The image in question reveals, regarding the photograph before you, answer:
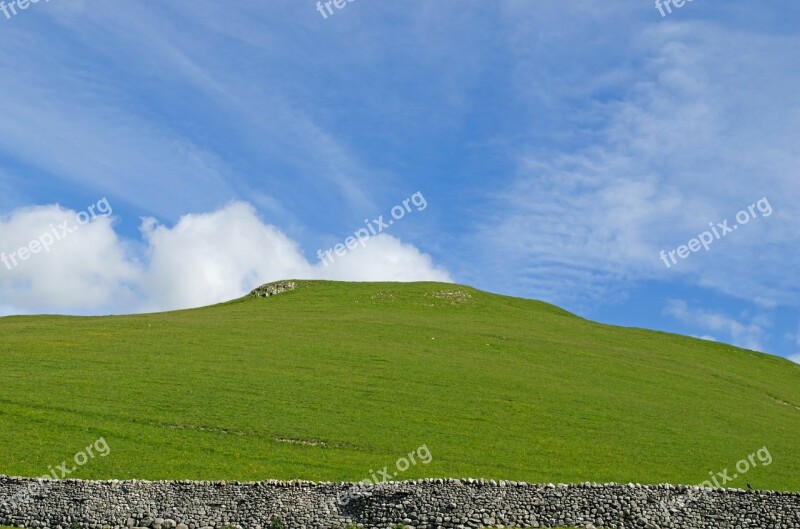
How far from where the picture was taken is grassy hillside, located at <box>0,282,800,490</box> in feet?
136

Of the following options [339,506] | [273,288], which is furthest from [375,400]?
[273,288]

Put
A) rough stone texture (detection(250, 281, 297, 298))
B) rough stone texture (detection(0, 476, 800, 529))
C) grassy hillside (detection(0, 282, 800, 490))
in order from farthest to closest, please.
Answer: rough stone texture (detection(250, 281, 297, 298)) < grassy hillside (detection(0, 282, 800, 490)) < rough stone texture (detection(0, 476, 800, 529))

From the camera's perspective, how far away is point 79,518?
31.0 metres

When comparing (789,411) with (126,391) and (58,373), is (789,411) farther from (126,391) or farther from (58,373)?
(58,373)

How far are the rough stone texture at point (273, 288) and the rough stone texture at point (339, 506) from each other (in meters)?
67.0

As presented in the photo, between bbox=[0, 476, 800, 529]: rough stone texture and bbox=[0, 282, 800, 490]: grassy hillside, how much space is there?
222 inches

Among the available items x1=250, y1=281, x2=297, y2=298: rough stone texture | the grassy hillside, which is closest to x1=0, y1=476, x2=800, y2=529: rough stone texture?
the grassy hillside

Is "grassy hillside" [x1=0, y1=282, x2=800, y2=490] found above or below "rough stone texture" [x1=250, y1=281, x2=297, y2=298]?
below

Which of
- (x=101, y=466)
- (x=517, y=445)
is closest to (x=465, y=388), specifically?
(x=517, y=445)

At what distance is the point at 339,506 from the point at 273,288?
2798 inches

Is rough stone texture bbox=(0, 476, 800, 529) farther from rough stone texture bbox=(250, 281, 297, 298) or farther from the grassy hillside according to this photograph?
rough stone texture bbox=(250, 281, 297, 298)

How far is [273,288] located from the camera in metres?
100

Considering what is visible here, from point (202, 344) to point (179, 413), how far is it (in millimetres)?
18724

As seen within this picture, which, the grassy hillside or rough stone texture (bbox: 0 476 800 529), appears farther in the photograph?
the grassy hillside
